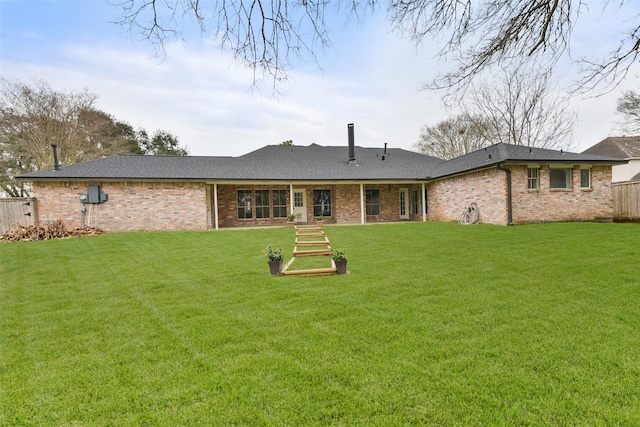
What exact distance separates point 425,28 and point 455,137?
2708 cm

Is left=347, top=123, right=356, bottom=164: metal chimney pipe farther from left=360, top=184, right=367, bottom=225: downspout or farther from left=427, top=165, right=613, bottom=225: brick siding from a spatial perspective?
left=427, top=165, right=613, bottom=225: brick siding

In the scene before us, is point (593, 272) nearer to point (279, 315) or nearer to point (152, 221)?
point (279, 315)

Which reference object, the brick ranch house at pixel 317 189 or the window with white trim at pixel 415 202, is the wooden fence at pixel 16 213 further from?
the window with white trim at pixel 415 202

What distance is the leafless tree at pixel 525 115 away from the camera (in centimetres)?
A: 2295

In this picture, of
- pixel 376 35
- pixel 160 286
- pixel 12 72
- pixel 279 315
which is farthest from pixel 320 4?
→ pixel 12 72

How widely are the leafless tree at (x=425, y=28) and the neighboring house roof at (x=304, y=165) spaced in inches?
336

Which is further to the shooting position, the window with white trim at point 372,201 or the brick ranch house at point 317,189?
the window with white trim at point 372,201

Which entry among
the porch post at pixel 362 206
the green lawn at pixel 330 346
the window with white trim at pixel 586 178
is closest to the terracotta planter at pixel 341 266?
the green lawn at pixel 330 346

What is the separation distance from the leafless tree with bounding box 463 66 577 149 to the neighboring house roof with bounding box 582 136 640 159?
793 centimetres

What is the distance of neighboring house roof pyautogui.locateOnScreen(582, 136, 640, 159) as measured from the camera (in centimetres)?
2650

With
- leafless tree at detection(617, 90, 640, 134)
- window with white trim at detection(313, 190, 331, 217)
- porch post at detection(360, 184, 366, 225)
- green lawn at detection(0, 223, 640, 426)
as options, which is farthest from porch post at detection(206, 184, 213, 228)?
leafless tree at detection(617, 90, 640, 134)

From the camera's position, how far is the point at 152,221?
14.3m

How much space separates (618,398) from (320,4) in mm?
4207

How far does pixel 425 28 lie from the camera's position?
4359 mm
